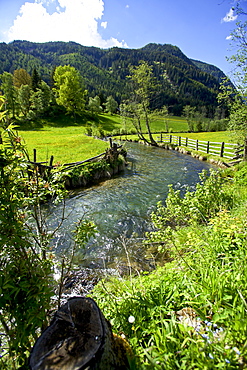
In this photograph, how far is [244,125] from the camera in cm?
1255

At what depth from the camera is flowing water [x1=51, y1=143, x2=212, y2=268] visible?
250 inches

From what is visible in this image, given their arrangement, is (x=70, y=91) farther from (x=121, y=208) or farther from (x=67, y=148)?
(x=121, y=208)

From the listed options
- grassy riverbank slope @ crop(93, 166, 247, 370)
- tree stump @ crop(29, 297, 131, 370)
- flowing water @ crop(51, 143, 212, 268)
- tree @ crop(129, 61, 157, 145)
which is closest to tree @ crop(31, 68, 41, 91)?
tree @ crop(129, 61, 157, 145)

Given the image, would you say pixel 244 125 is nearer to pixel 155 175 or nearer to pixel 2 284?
pixel 155 175

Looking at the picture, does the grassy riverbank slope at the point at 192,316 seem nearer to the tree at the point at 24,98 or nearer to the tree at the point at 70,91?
the tree at the point at 70,91

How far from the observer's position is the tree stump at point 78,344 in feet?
4.67

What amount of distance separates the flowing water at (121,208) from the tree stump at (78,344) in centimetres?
128

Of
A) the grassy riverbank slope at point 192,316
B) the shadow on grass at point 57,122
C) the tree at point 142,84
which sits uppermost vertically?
the tree at point 142,84

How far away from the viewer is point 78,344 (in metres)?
1.56

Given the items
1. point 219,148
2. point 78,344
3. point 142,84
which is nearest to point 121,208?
point 78,344

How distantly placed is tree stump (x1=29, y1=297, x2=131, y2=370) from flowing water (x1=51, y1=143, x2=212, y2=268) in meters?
1.28

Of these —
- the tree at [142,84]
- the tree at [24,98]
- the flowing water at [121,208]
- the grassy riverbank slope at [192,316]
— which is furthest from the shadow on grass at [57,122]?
the grassy riverbank slope at [192,316]

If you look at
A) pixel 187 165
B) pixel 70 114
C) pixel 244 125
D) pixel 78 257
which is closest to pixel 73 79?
pixel 70 114

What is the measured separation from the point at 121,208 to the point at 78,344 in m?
7.92
